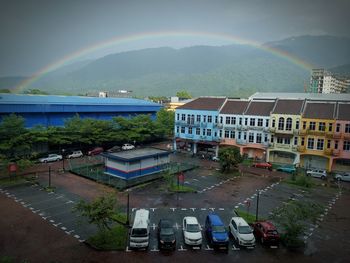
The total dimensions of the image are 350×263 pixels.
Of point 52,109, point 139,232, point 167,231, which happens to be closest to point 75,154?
point 52,109

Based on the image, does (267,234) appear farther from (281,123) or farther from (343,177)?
(281,123)

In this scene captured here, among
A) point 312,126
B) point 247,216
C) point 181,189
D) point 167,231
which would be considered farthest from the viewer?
point 312,126

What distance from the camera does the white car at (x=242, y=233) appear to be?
20.1m

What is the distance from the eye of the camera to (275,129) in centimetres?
4778

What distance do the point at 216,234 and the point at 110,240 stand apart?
753cm

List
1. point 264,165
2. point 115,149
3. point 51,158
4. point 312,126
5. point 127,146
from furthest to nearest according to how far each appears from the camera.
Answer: point 127,146 → point 115,149 → point 51,158 → point 264,165 → point 312,126

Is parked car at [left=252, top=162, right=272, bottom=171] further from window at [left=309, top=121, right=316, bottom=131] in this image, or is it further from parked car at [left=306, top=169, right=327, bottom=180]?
window at [left=309, top=121, right=316, bottom=131]

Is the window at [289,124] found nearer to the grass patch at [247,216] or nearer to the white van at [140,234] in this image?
the grass patch at [247,216]

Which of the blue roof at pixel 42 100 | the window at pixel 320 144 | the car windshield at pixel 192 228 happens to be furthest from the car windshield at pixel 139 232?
the blue roof at pixel 42 100

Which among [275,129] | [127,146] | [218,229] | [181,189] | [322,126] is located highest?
[322,126]

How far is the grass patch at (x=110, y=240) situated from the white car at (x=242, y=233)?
801 centimetres

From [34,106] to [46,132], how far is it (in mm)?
8343

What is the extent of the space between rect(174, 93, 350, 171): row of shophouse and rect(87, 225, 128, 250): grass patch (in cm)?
3391

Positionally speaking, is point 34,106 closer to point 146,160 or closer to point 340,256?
point 146,160
